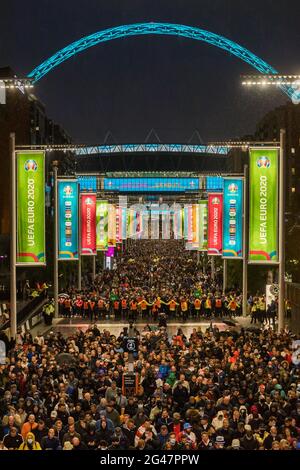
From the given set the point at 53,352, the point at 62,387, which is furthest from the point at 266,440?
the point at 53,352

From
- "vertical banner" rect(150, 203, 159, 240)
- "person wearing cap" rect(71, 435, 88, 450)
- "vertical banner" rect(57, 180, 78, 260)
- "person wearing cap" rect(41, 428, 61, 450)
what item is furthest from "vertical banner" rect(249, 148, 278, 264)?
"vertical banner" rect(150, 203, 159, 240)

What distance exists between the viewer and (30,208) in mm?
27578

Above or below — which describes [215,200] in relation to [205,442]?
above

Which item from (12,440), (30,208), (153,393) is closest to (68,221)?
(30,208)

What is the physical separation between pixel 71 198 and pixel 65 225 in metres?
1.27

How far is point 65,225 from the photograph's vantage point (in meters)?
36.5

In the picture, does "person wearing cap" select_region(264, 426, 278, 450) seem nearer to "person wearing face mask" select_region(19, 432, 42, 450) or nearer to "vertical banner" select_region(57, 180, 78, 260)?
"person wearing face mask" select_region(19, 432, 42, 450)

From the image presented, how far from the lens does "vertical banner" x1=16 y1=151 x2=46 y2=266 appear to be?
27.2 meters

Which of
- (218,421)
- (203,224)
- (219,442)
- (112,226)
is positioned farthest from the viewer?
(112,226)

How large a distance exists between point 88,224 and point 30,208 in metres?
13.0

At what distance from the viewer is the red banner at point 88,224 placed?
132ft

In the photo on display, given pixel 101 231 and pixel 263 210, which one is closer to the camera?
pixel 263 210

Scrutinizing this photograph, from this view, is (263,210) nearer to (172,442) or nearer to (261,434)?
(261,434)

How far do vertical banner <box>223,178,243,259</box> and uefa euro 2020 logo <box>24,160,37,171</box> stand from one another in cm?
1088
